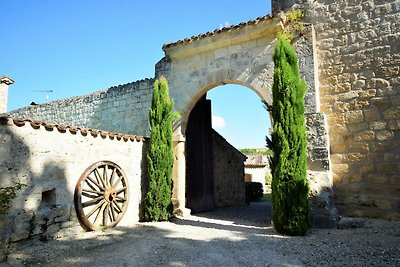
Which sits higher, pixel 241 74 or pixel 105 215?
pixel 241 74

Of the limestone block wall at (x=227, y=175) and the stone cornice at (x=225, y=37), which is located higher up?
the stone cornice at (x=225, y=37)

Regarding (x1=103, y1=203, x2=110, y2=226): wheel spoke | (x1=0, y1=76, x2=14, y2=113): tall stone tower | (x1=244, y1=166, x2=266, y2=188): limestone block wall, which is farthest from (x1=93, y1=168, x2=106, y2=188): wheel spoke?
(x1=244, y1=166, x2=266, y2=188): limestone block wall

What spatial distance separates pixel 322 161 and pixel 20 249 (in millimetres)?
5495

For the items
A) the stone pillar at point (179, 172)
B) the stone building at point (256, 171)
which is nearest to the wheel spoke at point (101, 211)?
the stone pillar at point (179, 172)

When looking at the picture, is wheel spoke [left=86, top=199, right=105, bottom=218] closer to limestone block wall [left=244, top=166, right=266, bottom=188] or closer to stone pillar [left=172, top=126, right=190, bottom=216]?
stone pillar [left=172, top=126, right=190, bottom=216]

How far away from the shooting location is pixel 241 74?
6.94m

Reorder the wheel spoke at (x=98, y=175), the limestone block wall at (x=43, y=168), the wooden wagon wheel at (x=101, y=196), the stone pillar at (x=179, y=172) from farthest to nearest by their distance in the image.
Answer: the stone pillar at (x=179, y=172) → the wheel spoke at (x=98, y=175) → the wooden wagon wheel at (x=101, y=196) → the limestone block wall at (x=43, y=168)

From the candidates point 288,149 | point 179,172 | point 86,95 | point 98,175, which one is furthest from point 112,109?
point 288,149

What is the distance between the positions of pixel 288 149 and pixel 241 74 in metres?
2.39

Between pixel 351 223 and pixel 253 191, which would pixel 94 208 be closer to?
pixel 351 223

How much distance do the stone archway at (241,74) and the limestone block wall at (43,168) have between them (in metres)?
2.32

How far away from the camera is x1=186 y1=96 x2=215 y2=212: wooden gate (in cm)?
858

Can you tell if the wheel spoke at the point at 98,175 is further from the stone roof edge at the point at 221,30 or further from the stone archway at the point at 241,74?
the stone roof edge at the point at 221,30

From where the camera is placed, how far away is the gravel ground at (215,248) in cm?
371
